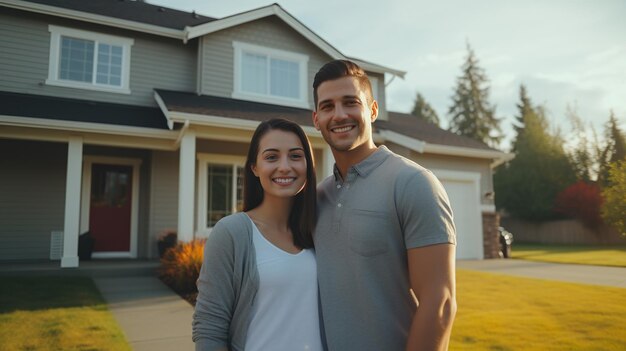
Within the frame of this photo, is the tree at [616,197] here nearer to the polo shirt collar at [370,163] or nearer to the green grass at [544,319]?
the green grass at [544,319]

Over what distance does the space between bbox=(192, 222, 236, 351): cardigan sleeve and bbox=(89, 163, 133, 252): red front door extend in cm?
952

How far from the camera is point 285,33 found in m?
11.7

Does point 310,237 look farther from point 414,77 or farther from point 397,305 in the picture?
point 414,77

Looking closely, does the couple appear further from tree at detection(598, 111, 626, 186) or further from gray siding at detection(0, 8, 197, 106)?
gray siding at detection(0, 8, 197, 106)

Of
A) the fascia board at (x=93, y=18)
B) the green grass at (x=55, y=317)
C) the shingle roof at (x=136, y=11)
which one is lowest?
the green grass at (x=55, y=317)

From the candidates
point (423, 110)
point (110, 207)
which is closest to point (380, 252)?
point (110, 207)

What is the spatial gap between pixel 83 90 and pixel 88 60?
759 millimetres

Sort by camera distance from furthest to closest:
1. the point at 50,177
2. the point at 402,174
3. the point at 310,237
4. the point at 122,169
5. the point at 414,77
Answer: the point at 414,77 → the point at 122,169 → the point at 50,177 → the point at 310,237 → the point at 402,174

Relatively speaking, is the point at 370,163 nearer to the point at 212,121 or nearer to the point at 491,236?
the point at 212,121

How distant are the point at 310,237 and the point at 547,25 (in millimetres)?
3280

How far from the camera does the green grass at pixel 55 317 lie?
4074 millimetres

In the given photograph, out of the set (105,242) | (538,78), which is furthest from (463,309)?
(105,242)

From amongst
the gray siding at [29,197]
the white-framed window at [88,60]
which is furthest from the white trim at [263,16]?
the gray siding at [29,197]

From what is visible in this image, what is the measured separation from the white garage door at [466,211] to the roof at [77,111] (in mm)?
7564
